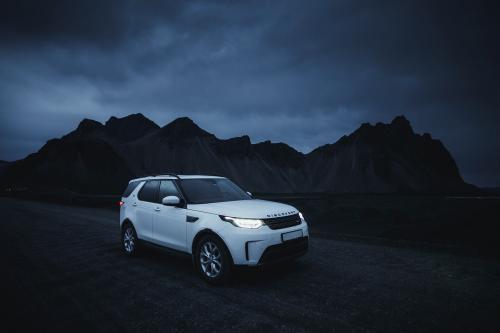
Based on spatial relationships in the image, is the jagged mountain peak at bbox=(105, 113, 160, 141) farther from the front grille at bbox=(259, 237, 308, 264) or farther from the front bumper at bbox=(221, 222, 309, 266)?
the front bumper at bbox=(221, 222, 309, 266)

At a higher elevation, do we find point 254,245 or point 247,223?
point 247,223

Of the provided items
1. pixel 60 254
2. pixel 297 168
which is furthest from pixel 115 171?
pixel 60 254

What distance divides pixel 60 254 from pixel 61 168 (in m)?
87.1

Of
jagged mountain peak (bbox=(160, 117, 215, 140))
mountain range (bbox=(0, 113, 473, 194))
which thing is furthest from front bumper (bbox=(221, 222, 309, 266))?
jagged mountain peak (bbox=(160, 117, 215, 140))

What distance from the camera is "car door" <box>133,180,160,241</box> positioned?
6.35m

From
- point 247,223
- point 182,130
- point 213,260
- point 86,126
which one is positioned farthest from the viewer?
point 86,126

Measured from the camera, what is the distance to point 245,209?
4.92 meters

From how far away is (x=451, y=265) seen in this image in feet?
19.2

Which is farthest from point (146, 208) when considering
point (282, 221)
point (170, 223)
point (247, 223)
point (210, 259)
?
point (282, 221)

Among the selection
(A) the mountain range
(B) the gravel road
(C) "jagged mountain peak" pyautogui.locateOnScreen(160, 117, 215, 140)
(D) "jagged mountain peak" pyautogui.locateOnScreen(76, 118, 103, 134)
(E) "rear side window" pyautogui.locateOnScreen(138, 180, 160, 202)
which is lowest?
(B) the gravel road

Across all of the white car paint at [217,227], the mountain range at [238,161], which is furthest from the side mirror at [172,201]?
the mountain range at [238,161]

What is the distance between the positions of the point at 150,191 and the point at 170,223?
51.4 inches

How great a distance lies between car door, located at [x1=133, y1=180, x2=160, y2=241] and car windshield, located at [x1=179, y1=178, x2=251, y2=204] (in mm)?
932

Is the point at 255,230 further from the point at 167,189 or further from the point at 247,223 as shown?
the point at 167,189
